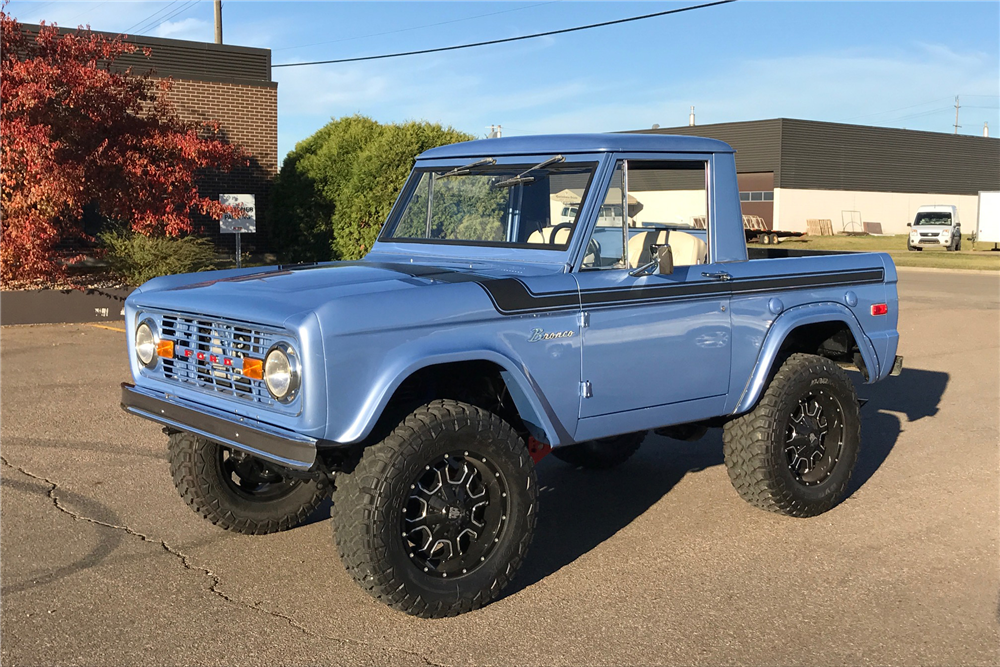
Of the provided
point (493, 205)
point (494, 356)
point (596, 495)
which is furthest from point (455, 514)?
point (596, 495)

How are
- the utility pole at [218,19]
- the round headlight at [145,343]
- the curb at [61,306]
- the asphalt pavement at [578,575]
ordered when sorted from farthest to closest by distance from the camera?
the utility pole at [218,19], the curb at [61,306], the round headlight at [145,343], the asphalt pavement at [578,575]

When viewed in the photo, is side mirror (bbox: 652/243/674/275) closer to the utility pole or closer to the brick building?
the brick building

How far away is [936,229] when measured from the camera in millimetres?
40719

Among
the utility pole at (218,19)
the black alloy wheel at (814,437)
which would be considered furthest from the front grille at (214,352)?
the utility pole at (218,19)

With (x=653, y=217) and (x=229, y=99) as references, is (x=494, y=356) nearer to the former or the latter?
(x=653, y=217)

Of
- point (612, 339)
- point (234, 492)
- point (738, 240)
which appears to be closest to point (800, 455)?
point (738, 240)

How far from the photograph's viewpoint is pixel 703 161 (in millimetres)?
5543

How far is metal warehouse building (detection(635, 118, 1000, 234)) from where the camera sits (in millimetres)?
54281

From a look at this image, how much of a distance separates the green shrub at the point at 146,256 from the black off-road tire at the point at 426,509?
40.2 feet

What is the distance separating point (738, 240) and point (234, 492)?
3173 mm

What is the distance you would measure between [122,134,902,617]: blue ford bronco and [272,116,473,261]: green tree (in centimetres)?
1296

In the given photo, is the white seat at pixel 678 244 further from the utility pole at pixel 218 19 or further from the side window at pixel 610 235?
the utility pole at pixel 218 19

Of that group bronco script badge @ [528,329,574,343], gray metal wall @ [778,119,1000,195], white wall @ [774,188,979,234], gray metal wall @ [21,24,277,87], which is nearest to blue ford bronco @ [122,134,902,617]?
bronco script badge @ [528,329,574,343]

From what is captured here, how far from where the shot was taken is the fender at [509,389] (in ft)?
13.0
